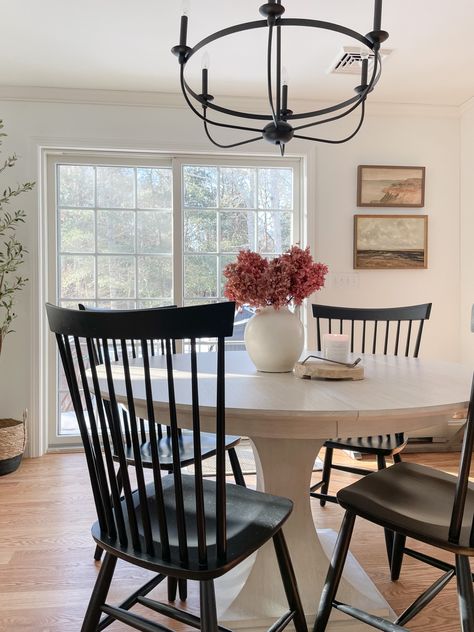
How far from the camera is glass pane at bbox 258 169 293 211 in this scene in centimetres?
321

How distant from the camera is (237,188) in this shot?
10.4ft

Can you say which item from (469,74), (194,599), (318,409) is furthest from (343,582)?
(469,74)

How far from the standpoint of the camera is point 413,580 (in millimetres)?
1652

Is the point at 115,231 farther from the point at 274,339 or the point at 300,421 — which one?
the point at 300,421

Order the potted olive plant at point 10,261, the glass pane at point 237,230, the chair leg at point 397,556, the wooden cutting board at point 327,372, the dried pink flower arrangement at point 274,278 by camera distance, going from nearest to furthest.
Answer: the wooden cutting board at point 327,372, the dried pink flower arrangement at point 274,278, the chair leg at point 397,556, the potted olive plant at point 10,261, the glass pane at point 237,230

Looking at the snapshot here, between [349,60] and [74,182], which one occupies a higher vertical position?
[349,60]

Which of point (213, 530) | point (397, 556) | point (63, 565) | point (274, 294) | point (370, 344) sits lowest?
point (63, 565)

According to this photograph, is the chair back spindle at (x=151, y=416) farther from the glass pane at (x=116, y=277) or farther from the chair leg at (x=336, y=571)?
the glass pane at (x=116, y=277)

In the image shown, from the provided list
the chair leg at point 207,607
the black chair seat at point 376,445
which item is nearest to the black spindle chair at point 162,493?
the chair leg at point 207,607

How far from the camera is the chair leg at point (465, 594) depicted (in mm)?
993

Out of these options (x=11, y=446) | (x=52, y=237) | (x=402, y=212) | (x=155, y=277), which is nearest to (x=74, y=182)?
(x=52, y=237)

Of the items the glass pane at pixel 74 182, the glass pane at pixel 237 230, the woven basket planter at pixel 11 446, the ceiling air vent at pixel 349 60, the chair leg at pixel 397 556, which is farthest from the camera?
the glass pane at pixel 237 230

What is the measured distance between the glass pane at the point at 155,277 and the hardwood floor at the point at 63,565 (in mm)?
1277

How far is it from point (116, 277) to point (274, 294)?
75.5 inches
